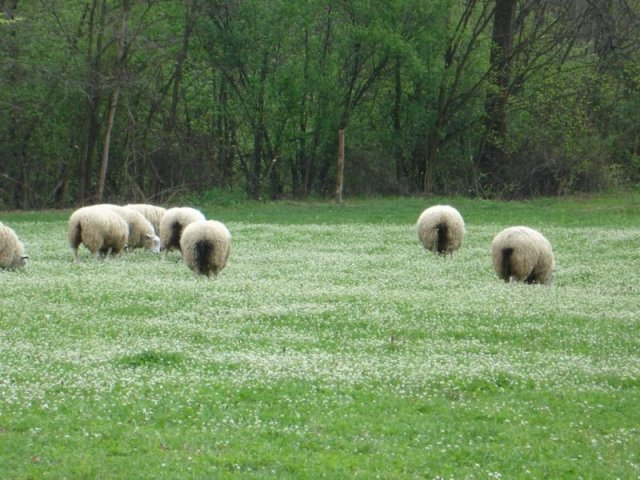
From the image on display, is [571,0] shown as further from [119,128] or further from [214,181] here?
[119,128]

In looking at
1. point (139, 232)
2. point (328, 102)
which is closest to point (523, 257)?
point (139, 232)

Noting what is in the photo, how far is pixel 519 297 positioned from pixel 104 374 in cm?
812

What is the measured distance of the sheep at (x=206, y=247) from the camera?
19.9 m

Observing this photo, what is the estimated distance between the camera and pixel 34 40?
3941 centimetres

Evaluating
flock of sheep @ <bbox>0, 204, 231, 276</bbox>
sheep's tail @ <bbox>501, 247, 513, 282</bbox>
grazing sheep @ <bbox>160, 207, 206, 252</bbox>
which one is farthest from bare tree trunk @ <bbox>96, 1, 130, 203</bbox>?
sheep's tail @ <bbox>501, 247, 513, 282</bbox>

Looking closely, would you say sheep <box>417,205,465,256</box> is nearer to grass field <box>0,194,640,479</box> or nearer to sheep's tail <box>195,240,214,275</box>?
grass field <box>0,194,640,479</box>

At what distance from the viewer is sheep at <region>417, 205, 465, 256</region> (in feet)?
79.9

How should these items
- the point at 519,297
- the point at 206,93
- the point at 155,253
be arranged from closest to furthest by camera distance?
the point at 519,297 < the point at 155,253 < the point at 206,93

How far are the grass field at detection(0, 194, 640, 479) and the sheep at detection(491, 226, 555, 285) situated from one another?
0.42m

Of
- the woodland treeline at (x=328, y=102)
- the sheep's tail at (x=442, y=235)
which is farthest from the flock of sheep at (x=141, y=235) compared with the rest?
the woodland treeline at (x=328, y=102)

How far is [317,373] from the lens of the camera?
11.2 meters

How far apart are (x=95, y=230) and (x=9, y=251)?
2.35m

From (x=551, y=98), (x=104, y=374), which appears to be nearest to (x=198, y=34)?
(x=551, y=98)

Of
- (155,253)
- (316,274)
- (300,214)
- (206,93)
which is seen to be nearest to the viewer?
(316,274)
